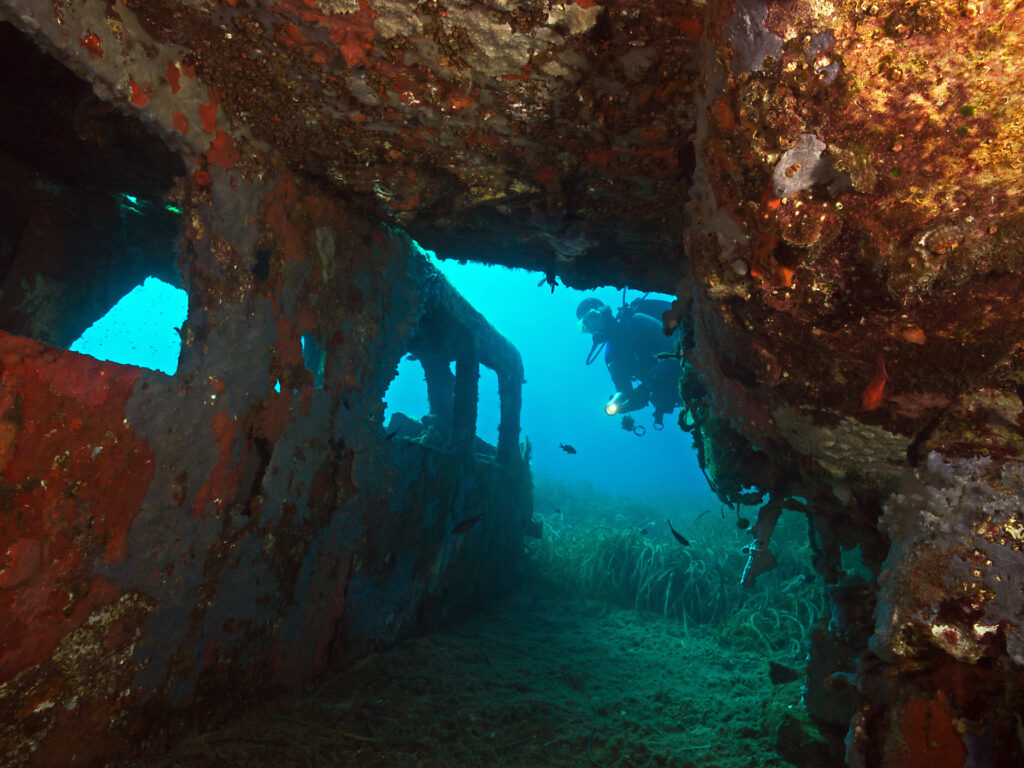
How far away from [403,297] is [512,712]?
3267 mm

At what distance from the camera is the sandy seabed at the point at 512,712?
2.66 metres

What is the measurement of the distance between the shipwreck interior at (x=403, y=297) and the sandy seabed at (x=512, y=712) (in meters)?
0.24

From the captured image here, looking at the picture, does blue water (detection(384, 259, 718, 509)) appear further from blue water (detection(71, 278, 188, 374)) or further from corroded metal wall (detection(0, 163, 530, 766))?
corroded metal wall (detection(0, 163, 530, 766))

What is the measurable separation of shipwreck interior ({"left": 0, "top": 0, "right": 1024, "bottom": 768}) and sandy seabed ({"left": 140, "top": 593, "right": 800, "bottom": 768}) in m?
0.24

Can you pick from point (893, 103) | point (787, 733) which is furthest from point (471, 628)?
point (893, 103)

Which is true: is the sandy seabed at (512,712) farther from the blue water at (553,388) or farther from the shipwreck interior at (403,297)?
the blue water at (553,388)

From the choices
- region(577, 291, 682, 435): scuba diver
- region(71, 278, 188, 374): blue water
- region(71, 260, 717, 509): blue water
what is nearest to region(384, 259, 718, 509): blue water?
region(71, 260, 717, 509): blue water

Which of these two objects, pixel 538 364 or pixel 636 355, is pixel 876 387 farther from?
pixel 538 364

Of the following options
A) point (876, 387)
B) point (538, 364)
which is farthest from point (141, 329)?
point (876, 387)

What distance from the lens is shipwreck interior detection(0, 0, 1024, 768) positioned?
1377 mm

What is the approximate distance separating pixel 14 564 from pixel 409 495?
105 inches

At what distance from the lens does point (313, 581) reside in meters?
3.24

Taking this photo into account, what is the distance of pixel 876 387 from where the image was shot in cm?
177

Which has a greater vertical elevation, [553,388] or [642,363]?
[553,388]
